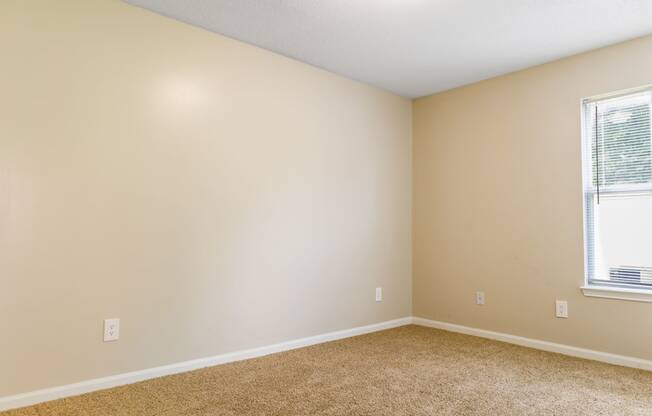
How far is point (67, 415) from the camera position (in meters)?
2.10

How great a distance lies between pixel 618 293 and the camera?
9.86 ft

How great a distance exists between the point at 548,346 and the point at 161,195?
305cm

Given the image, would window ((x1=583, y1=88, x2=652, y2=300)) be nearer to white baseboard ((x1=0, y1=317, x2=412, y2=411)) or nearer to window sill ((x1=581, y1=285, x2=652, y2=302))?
window sill ((x1=581, y1=285, x2=652, y2=302))

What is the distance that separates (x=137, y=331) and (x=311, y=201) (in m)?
1.60

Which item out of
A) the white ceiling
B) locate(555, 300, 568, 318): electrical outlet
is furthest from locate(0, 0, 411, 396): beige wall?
locate(555, 300, 568, 318): electrical outlet

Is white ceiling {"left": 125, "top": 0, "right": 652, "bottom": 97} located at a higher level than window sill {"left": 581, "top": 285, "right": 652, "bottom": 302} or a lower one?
higher

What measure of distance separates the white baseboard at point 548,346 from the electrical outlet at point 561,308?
227 mm

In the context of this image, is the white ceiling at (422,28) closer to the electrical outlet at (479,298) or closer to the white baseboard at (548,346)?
the electrical outlet at (479,298)

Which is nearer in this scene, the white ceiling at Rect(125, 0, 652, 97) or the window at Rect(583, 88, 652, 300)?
the white ceiling at Rect(125, 0, 652, 97)

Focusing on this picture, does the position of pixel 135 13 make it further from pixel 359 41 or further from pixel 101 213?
pixel 359 41

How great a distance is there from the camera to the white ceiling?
261cm

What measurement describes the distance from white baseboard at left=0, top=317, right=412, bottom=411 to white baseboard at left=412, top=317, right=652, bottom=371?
2.73 feet

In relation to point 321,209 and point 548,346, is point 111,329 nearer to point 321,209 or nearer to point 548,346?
point 321,209

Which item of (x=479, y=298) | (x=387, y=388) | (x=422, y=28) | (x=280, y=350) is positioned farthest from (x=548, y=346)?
(x=422, y=28)
